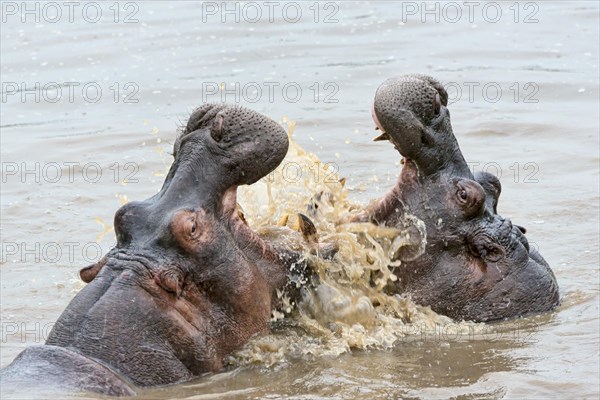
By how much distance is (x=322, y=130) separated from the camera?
13.2 metres

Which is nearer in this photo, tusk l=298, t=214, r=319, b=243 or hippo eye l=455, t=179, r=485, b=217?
tusk l=298, t=214, r=319, b=243

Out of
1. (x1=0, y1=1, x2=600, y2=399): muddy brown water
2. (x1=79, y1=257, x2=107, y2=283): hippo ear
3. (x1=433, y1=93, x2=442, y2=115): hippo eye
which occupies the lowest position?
(x1=0, y1=1, x2=600, y2=399): muddy brown water

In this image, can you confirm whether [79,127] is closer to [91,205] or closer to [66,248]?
[91,205]

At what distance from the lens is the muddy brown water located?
23.2 feet

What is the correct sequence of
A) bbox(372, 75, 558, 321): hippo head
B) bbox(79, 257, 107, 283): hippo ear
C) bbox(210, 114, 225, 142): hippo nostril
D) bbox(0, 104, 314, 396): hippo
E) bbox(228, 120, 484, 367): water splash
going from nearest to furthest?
bbox(0, 104, 314, 396): hippo
bbox(79, 257, 107, 283): hippo ear
bbox(210, 114, 225, 142): hippo nostril
bbox(228, 120, 484, 367): water splash
bbox(372, 75, 558, 321): hippo head

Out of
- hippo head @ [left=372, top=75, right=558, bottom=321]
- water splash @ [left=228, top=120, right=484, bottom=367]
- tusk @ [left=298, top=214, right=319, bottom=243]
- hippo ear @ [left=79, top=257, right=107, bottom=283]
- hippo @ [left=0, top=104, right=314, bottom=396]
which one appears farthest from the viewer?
hippo head @ [left=372, top=75, right=558, bottom=321]

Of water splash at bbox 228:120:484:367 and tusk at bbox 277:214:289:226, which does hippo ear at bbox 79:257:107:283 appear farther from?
tusk at bbox 277:214:289:226

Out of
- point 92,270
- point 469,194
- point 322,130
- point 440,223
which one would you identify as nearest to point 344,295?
point 440,223

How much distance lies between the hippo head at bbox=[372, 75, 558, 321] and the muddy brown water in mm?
223

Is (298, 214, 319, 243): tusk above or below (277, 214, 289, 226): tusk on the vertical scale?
above

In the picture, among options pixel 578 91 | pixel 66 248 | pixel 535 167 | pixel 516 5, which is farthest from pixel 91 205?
pixel 516 5

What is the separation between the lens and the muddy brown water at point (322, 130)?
278 inches

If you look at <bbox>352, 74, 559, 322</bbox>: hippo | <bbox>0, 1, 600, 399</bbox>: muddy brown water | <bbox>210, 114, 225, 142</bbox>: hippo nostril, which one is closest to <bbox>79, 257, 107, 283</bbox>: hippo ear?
<bbox>0, 1, 600, 399</bbox>: muddy brown water

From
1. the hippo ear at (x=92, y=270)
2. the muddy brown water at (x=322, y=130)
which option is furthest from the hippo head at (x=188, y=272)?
the muddy brown water at (x=322, y=130)
